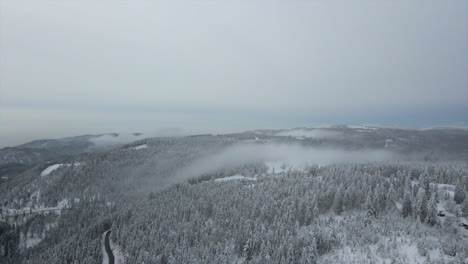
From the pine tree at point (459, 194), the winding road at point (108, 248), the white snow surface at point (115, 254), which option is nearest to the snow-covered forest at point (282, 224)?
the pine tree at point (459, 194)

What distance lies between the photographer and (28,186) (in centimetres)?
17462

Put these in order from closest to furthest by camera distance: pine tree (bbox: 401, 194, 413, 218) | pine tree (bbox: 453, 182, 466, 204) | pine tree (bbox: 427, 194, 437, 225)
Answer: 1. pine tree (bbox: 427, 194, 437, 225)
2. pine tree (bbox: 401, 194, 413, 218)
3. pine tree (bbox: 453, 182, 466, 204)

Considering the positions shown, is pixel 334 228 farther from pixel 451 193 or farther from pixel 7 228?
pixel 7 228

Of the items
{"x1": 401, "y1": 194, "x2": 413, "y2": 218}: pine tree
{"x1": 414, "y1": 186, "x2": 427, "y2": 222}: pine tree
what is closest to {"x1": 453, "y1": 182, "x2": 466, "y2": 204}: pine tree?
{"x1": 414, "y1": 186, "x2": 427, "y2": 222}: pine tree

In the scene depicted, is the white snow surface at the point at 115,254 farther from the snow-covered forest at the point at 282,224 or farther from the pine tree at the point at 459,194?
the pine tree at the point at 459,194

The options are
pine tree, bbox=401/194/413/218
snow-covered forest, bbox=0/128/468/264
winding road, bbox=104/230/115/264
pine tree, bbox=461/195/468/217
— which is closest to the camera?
snow-covered forest, bbox=0/128/468/264

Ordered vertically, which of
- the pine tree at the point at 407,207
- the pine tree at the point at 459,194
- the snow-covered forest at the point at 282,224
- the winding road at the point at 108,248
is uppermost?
the pine tree at the point at 459,194

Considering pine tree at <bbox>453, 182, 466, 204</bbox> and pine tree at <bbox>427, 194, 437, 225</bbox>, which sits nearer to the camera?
pine tree at <bbox>427, 194, 437, 225</bbox>

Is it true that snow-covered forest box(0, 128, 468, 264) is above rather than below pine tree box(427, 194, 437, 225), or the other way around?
below

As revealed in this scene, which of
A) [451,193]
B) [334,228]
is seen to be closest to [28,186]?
[334,228]

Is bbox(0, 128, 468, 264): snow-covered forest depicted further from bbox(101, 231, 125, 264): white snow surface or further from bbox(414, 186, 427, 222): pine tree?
bbox(101, 231, 125, 264): white snow surface

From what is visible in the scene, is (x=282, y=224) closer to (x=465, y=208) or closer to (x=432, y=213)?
(x=432, y=213)

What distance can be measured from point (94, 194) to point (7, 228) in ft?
157

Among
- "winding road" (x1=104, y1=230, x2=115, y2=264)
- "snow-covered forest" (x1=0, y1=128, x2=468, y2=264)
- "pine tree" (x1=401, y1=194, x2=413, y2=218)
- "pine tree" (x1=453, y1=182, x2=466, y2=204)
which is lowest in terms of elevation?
"winding road" (x1=104, y1=230, x2=115, y2=264)
